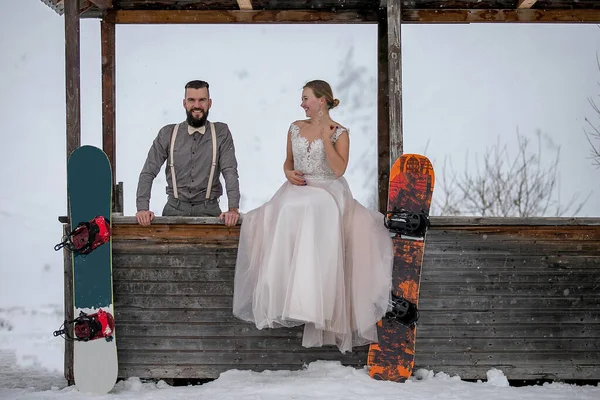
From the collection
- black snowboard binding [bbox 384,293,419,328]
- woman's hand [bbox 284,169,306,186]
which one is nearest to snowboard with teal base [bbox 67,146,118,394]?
woman's hand [bbox 284,169,306,186]

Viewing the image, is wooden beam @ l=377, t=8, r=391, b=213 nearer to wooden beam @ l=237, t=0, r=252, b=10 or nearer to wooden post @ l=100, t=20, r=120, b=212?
wooden beam @ l=237, t=0, r=252, b=10

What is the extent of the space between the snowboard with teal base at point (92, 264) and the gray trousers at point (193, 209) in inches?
21.0

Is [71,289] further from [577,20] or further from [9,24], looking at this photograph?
[9,24]

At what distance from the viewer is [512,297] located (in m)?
5.83

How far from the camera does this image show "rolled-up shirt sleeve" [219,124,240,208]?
226 inches

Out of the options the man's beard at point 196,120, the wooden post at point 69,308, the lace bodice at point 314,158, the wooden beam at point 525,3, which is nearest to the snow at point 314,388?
the wooden post at point 69,308

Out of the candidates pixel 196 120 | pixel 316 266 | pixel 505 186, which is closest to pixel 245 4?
pixel 196 120

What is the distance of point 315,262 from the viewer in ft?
17.3

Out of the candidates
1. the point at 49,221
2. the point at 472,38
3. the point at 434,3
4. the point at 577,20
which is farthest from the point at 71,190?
the point at 472,38

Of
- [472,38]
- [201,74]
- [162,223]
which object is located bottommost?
[162,223]

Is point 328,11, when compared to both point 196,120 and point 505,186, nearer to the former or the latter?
point 196,120

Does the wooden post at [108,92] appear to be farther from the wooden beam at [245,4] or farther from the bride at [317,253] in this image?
the bride at [317,253]

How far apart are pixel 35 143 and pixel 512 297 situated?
612 inches

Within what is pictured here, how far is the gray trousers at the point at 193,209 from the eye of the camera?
600 centimetres
